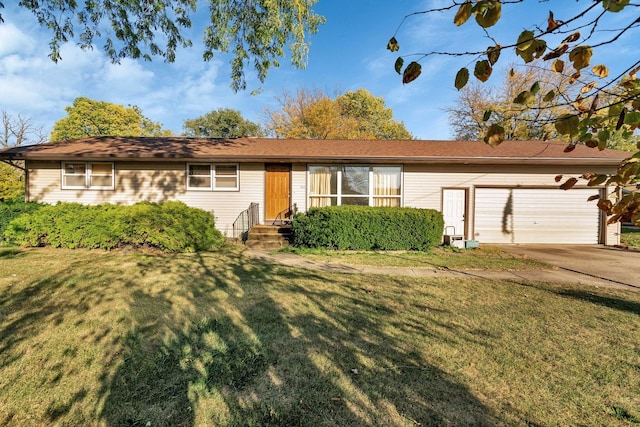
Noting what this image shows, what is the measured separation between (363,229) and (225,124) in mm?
33564

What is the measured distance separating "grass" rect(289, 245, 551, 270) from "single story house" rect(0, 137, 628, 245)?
7.80 feet

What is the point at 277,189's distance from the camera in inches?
421

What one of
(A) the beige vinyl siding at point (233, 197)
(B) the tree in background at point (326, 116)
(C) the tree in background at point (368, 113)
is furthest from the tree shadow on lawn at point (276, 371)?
(C) the tree in background at point (368, 113)

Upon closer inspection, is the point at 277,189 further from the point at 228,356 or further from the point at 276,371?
the point at 276,371

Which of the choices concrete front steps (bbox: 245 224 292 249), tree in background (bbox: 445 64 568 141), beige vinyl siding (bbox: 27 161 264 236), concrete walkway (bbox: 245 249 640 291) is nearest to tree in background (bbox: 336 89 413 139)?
tree in background (bbox: 445 64 568 141)

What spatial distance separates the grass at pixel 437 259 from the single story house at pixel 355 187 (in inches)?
93.6

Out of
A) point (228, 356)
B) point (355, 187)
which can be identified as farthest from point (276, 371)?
point (355, 187)

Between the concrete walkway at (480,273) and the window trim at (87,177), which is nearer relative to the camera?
the concrete walkway at (480,273)

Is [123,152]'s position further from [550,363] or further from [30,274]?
[550,363]

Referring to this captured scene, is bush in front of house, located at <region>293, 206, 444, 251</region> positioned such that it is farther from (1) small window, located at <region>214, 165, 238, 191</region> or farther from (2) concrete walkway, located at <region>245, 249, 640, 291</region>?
(1) small window, located at <region>214, 165, 238, 191</region>

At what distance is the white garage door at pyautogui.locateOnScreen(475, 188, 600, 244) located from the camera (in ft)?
34.0

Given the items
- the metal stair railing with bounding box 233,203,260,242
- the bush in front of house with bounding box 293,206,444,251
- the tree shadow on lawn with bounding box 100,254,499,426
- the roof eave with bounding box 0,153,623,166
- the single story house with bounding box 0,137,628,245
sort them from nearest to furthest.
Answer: the tree shadow on lawn with bounding box 100,254,499,426 → the bush in front of house with bounding box 293,206,444,251 → the roof eave with bounding box 0,153,623,166 → the metal stair railing with bounding box 233,203,260,242 → the single story house with bounding box 0,137,628,245

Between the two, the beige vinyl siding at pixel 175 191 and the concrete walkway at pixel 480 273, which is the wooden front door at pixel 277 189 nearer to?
the beige vinyl siding at pixel 175 191

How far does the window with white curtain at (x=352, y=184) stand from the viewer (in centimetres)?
1052
